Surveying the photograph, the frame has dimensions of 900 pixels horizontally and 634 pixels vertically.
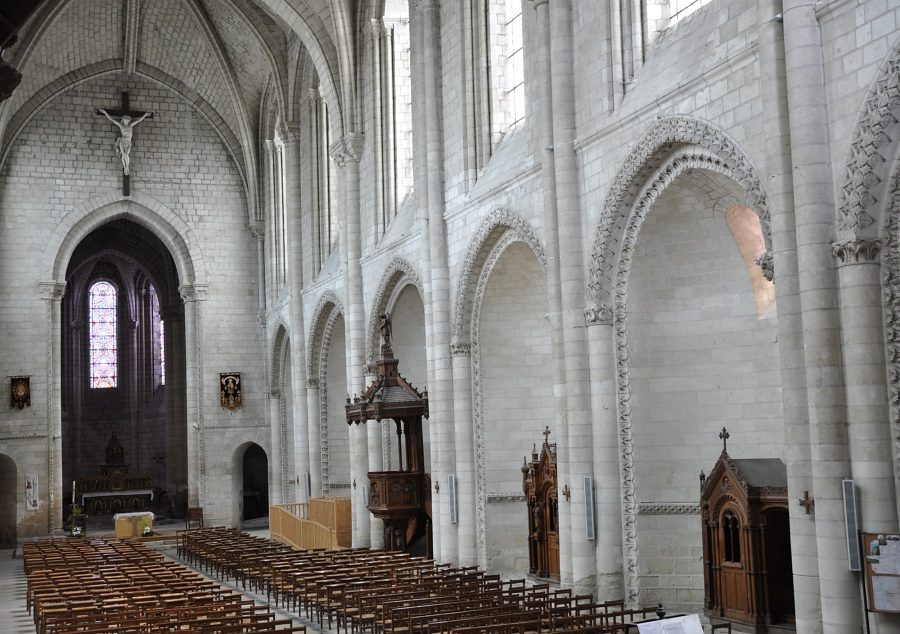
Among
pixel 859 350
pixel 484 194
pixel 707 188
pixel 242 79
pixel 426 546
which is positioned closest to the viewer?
pixel 859 350

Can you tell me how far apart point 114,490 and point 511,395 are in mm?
27777

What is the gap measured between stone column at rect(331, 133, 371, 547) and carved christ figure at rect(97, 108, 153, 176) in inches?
483

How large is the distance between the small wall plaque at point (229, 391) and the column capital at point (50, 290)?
6001mm

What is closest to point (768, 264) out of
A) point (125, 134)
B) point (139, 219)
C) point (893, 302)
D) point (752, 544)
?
point (893, 302)

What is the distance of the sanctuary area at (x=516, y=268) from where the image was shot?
11.5 meters

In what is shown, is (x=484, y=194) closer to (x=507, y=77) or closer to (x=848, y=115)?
(x=507, y=77)

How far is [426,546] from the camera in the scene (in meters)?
24.6

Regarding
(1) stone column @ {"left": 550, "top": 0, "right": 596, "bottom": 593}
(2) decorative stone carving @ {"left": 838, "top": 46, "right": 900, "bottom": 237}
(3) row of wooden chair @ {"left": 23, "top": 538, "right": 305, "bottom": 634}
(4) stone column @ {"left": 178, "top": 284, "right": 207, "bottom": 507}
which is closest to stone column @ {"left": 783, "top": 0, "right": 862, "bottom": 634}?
(2) decorative stone carving @ {"left": 838, "top": 46, "right": 900, "bottom": 237}

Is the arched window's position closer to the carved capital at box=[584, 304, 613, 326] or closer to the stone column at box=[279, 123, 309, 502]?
the carved capital at box=[584, 304, 613, 326]

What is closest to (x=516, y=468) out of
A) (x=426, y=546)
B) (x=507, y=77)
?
(x=426, y=546)

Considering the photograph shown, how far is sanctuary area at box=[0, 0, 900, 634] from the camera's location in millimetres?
11523

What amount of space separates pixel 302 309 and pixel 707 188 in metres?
19.2

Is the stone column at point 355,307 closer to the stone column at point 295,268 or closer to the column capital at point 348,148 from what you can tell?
the column capital at point 348,148

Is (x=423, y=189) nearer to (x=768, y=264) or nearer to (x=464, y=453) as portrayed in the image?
(x=464, y=453)
